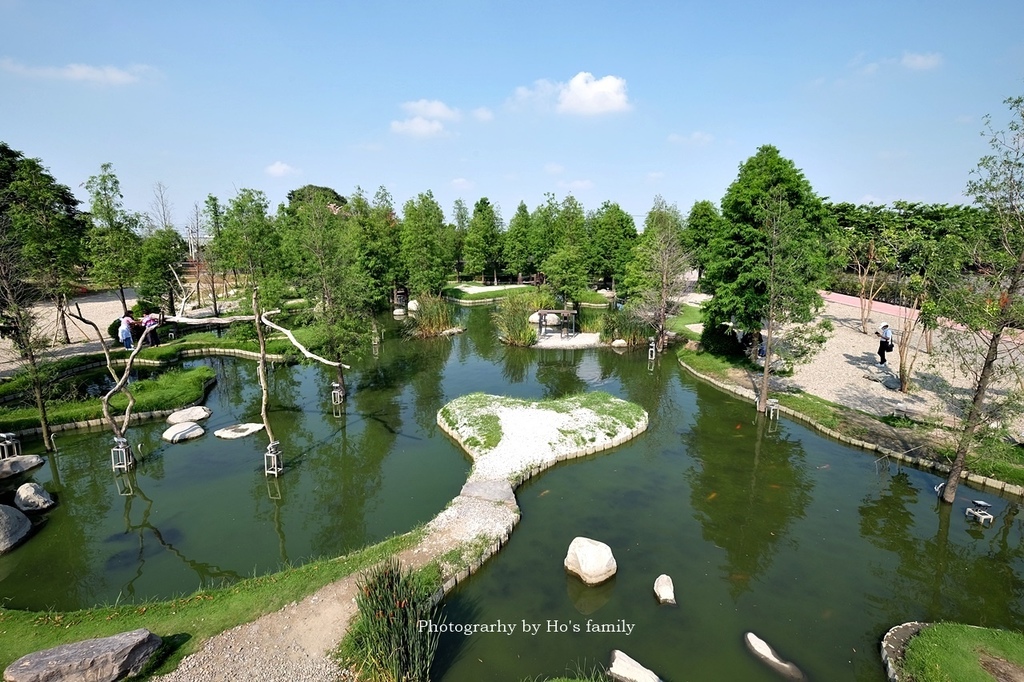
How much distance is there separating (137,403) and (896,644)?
2493 centimetres

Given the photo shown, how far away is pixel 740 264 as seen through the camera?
25656 mm

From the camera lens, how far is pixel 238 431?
62.5ft

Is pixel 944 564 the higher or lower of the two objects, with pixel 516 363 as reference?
lower

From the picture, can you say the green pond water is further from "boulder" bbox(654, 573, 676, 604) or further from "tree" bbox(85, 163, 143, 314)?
"tree" bbox(85, 163, 143, 314)

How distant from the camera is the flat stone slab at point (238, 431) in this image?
61.7 ft

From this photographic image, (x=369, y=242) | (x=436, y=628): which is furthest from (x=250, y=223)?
(x=436, y=628)

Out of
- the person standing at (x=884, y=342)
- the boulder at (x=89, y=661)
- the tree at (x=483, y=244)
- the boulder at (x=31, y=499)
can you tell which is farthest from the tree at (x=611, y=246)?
the boulder at (x=89, y=661)

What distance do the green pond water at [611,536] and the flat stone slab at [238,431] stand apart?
40cm

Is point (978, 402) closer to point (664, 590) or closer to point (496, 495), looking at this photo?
point (664, 590)

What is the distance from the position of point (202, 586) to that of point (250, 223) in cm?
2242

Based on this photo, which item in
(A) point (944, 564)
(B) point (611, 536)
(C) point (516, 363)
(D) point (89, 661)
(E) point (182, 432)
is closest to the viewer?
(D) point (89, 661)

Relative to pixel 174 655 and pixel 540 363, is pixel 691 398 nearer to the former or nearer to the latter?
pixel 540 363

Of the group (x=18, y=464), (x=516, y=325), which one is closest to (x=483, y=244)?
(x=516, y=325)

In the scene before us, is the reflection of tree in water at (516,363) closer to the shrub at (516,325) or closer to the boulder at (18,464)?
the shrub at (516,325)
